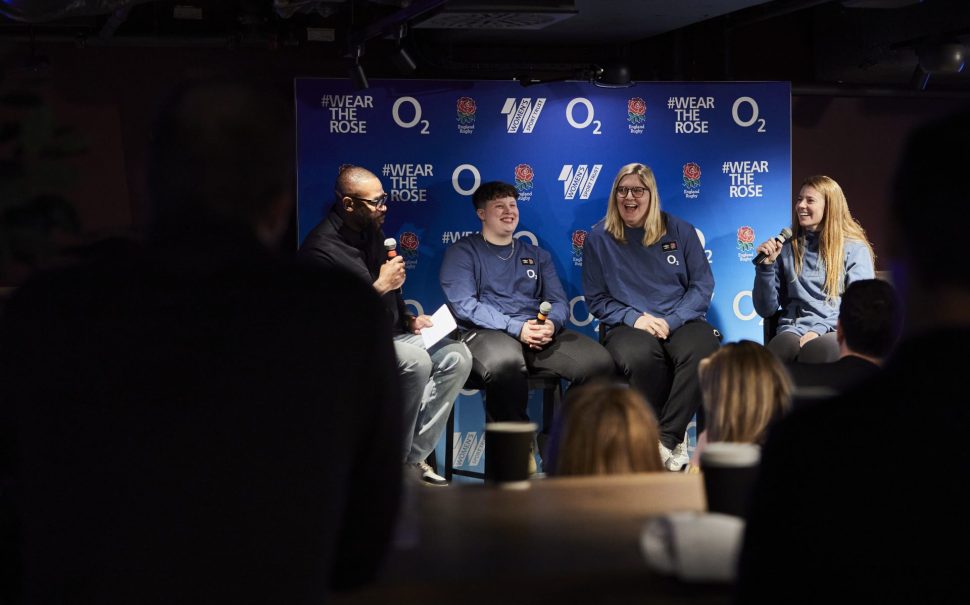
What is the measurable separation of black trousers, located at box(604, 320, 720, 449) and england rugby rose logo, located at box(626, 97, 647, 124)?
150 cm

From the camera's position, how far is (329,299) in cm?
120

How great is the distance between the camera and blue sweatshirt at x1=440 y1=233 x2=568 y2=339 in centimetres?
586

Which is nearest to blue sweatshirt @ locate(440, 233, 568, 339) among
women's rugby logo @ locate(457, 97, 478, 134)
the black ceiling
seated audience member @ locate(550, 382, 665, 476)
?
women's rugby logo @ locate(457, 97, 478, 134)

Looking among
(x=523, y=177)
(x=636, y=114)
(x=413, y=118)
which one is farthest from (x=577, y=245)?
(x=413, y=118)

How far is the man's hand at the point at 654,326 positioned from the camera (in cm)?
586

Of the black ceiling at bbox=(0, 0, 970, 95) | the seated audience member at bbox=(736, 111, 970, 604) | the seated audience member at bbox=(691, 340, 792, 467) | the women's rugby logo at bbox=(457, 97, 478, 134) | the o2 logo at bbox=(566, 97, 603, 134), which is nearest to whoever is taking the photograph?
the seated audience member at bbox=(736, 111, 970, 604)

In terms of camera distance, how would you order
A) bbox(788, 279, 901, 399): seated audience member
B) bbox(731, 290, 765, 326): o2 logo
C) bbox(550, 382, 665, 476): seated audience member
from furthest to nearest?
bbox(731, 290, 765, 326): o2 logo
bbox(788, 279, 901, 399): seated audience member
bbox(550, 382, 665, 476): seated audience member

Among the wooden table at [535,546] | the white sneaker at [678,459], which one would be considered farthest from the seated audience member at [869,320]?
the white sneaker at [678,459]

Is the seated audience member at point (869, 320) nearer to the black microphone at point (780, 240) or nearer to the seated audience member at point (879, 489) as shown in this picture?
the black microphone at point (780, 240)

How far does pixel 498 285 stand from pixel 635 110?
59.6 inches

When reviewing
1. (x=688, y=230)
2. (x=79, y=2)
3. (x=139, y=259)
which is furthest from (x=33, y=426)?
(x=688, y=230)

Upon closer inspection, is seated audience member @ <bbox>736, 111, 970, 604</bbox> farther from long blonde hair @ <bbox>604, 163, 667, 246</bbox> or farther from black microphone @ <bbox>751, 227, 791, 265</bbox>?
long blonde hair @ <bbox>604, 163, 667, 246</bbox>

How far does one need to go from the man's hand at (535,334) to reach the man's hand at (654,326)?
49 centimetres

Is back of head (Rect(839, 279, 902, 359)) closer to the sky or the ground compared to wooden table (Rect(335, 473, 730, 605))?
closer to the sky
